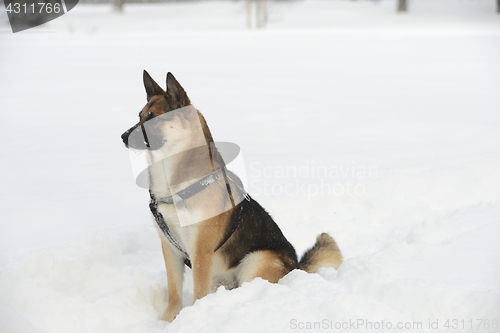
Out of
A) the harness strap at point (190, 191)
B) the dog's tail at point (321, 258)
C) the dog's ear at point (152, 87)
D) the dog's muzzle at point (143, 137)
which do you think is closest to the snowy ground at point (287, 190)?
the dog's tail at point (321, 258)

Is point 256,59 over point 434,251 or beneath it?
beneath

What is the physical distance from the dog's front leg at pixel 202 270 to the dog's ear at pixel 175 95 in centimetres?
90

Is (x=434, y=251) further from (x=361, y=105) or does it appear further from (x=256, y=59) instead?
(x=256, y=59)

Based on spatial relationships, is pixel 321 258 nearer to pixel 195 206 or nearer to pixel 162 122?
pixel 195 206

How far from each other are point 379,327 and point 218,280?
128 cm

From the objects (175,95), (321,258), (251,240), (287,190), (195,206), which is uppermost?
(175,95)

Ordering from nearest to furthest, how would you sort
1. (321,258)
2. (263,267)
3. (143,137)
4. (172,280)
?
(143,137) < (263,267) < (172,280) < (321,258)

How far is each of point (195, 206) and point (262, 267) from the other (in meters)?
0.63

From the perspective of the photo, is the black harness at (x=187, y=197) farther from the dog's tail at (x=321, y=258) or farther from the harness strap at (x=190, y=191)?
the dog's tail at (x=321, y=258)

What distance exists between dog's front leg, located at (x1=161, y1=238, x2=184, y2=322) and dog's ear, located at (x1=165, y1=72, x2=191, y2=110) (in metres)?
0.96

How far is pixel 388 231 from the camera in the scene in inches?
168

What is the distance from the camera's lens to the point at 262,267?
2873mm

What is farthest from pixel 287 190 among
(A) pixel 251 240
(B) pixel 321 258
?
(A) pixel 251 240

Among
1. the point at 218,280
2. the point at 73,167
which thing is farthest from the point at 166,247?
the point at 73,167
